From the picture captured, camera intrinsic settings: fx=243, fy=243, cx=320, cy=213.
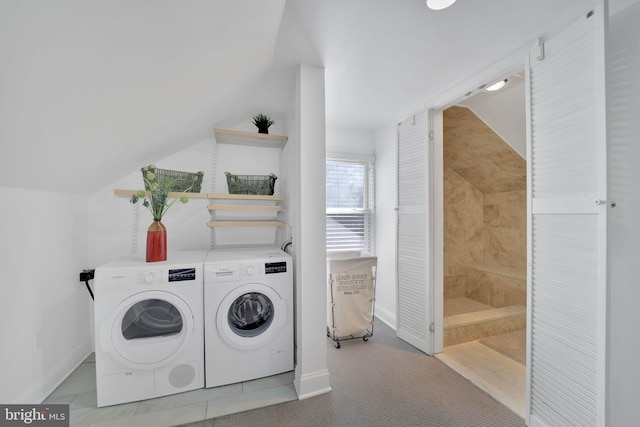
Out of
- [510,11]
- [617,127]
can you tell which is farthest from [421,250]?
[510,11]

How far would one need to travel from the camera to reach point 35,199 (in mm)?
1617

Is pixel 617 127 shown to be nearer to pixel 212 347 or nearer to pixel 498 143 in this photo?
pixel 498 143

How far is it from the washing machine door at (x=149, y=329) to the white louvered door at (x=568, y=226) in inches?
87.8

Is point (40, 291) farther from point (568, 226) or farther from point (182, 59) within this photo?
point (568, 226)

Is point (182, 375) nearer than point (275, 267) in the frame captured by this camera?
Yes

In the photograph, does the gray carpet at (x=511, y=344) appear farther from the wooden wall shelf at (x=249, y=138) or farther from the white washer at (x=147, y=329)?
the wooden wall shelf at (x=249, y=138)

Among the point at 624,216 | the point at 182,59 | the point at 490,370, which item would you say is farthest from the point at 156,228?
the point at 490,370

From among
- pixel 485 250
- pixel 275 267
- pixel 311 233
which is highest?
pixel 311 233

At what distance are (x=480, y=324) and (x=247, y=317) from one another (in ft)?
7.76

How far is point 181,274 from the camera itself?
1.74m

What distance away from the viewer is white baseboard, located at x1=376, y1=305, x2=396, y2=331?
2.82 meters

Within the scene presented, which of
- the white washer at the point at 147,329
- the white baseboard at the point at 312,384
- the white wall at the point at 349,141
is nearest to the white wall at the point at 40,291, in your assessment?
the white washer at the point at 147,329

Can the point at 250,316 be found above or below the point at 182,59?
below

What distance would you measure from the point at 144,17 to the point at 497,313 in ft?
12.3
